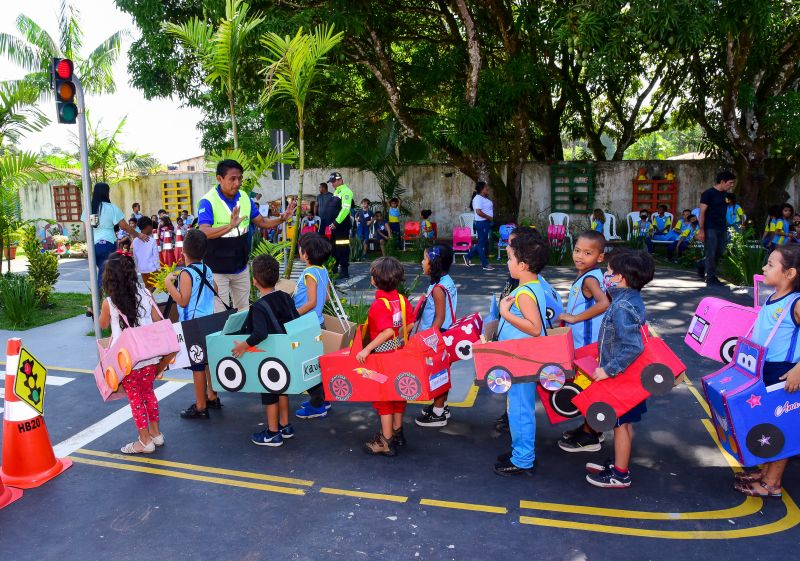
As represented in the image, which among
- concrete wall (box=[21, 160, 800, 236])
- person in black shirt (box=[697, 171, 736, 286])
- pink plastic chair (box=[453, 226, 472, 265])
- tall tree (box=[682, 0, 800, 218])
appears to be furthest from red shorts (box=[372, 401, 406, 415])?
concrete wall (box=[21, 160, 800, 236])

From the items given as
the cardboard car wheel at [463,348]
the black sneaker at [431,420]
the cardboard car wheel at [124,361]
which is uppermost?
the cardboard car wheel at [124,361]

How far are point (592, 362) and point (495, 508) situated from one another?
3.79 ft

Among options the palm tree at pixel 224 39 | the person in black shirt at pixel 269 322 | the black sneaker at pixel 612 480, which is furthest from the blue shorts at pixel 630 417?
the palm tree at pixel 224 39

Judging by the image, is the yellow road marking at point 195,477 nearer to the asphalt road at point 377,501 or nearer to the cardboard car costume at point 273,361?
the asphalt road at point 377,501

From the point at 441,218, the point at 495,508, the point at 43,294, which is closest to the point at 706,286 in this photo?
the point at 495,508

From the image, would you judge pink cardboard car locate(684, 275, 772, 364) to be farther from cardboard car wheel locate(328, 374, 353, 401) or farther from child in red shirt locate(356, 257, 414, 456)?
cardboard car wheel locate(328, 374, 353, 401)

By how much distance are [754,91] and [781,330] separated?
463 inches

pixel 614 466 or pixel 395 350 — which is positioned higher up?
pixel 395 350

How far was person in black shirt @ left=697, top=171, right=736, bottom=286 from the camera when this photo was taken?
9.96 metres

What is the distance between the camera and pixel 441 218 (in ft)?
62.2

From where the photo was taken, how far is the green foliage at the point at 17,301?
9172 mm

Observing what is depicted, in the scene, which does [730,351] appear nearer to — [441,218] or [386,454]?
[386,454]

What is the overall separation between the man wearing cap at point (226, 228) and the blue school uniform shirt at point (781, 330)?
435cm

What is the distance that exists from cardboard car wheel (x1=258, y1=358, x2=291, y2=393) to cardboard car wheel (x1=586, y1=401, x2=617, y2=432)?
206cm
